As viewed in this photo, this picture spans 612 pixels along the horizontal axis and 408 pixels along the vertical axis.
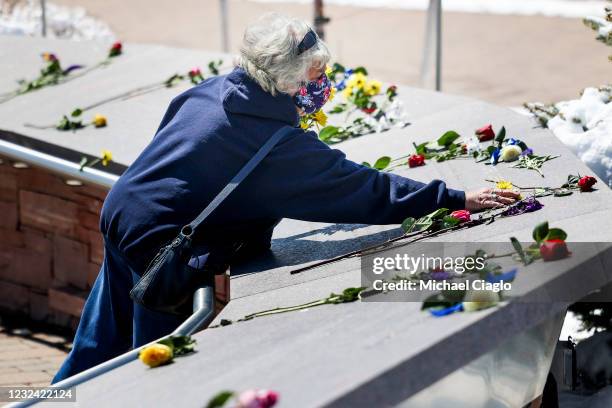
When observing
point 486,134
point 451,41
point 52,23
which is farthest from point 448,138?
point 52,23

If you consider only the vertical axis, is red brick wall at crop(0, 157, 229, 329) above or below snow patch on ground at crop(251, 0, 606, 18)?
below

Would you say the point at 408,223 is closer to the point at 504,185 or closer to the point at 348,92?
the point at 504,185

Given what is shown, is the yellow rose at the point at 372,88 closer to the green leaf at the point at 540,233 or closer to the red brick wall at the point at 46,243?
the red brick wall at the point at 46,243

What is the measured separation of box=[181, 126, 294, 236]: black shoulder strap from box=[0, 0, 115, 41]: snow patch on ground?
19.0ft

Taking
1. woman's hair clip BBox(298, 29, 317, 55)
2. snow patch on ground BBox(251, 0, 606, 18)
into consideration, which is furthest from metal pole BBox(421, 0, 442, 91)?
snow patch on ground BBox(251, 0, 606, 18)

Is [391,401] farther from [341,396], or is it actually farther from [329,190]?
[329,190]

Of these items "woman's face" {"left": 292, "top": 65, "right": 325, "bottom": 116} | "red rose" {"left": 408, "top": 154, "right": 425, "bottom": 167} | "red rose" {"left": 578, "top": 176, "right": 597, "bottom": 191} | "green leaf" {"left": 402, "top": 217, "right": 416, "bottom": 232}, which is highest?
"woman's face" {"left": 292, "top": 65, "right": 325, "bottom": 116}

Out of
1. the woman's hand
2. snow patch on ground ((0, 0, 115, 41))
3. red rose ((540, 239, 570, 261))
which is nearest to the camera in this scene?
red rose ((540, 239, 570, 261))

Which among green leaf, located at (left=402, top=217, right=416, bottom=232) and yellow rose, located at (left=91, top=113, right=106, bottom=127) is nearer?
green leaf, located at (left=402, top=217, right=416, bottom=232)

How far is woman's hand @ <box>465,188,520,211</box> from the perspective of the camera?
3.35 m

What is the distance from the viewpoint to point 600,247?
9.31ft

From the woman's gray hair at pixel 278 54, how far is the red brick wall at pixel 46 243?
1.75m

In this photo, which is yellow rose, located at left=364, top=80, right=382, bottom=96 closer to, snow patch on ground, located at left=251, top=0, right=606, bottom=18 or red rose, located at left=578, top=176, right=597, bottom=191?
red rose, located at left=578, top=176, right=597, bottom=191

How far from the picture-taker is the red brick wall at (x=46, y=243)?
5.02 m
